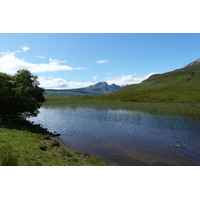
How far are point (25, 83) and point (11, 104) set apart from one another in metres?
6.39

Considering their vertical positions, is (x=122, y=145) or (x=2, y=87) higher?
(x=2, y=87)

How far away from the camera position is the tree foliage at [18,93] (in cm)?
3684

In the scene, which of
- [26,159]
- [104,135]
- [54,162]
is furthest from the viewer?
[104,135]

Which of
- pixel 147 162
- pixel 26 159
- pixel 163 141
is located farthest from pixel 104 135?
pixel 26 159

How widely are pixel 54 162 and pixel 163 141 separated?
889 inches

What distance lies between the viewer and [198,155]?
23000 mm

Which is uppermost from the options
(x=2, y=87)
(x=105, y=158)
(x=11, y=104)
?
(x=2, y=87)

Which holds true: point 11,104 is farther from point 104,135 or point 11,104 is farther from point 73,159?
point 73,159

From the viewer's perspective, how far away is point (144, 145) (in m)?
27.7

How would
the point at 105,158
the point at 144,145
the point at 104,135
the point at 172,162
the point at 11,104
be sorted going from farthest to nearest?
the point at 11,104, the point at 104,135, the point at 144,145, the point at 105,158, the point at 172,162

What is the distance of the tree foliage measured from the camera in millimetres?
36844

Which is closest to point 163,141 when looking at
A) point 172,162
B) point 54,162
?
point 172,162

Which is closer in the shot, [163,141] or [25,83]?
[163,141]

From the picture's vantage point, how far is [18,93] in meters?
37.0
